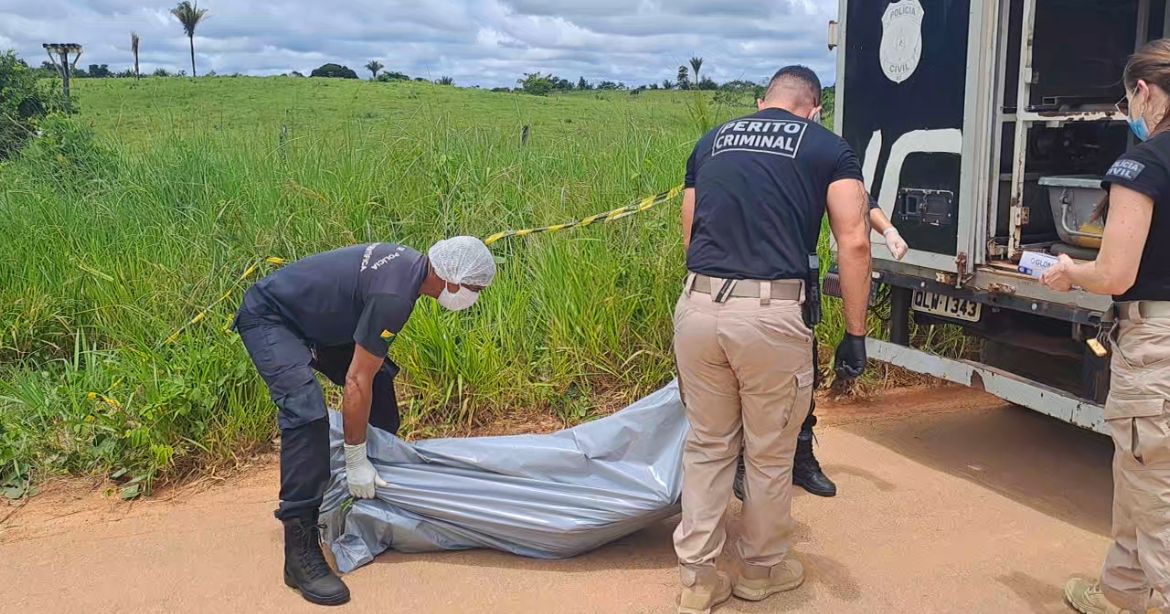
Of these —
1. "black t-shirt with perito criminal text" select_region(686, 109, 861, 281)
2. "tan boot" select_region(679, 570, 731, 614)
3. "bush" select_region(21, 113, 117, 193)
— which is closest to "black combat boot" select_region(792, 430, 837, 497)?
"tan boot" select_region(679, 570, 731, 614)

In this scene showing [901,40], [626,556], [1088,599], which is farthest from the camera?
[901,40]

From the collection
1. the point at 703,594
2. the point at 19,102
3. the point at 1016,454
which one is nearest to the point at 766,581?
the point at 703,594

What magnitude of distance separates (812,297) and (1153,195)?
93 centimetres

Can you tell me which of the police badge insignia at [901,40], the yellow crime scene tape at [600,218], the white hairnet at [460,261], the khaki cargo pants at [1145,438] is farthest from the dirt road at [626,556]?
the yellow crime scene tape at [600,218]

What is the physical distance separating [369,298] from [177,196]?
360cm

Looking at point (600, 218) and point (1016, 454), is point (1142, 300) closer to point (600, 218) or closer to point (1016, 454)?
point (1016, 454)

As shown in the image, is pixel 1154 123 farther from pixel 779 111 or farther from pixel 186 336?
pixel 186 336

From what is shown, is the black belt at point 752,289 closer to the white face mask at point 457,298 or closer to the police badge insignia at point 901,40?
the white face mask at point 457,298

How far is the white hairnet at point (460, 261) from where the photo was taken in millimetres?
2930

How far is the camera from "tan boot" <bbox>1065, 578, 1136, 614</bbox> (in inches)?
107

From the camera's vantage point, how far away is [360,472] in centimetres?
300

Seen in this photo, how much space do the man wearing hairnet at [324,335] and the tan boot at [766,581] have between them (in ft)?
4.08

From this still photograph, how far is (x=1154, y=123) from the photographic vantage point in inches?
94.3

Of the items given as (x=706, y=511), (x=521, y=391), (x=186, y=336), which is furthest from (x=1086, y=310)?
(x=186, y=336)
